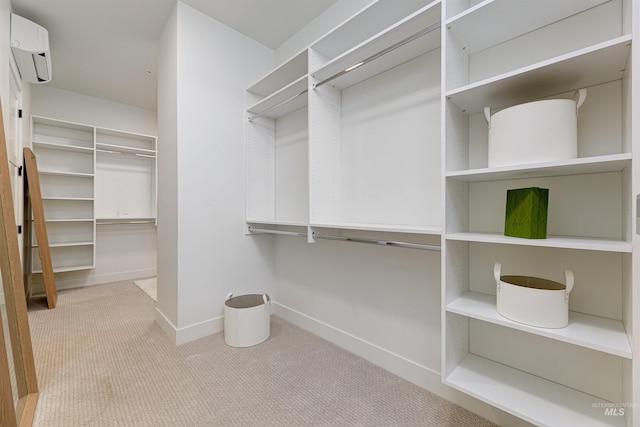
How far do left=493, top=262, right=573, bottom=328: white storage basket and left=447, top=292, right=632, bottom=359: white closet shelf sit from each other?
23mm

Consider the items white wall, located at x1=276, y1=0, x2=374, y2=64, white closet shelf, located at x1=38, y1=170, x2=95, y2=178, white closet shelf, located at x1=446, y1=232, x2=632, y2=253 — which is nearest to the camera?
white closet shelf, located at x1=446, y1=232, x2=632, y2=253

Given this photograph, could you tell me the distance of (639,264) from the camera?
771 millimetres

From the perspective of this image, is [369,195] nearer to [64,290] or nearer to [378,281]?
[378,281]

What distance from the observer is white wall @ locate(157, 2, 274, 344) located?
84.0 inches

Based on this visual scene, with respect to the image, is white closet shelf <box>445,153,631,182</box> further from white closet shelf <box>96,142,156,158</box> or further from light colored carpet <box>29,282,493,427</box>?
white closet shelf <box>96,142,156,158</box>

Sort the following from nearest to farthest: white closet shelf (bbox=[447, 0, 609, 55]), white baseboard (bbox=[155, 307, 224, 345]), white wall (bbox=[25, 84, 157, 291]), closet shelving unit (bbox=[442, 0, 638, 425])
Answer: closet shelving unit (bbox=[442, 0, 638, 425])
white closet shelf (bbox=[447, 0, 609, 55])
white baseboard (bbox=[155, 307, 224, 345])
white wall (bbox=[25, 84, 157, 291])

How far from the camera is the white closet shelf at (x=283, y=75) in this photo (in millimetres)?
2047

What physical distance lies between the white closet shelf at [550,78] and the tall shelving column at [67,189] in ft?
14.1

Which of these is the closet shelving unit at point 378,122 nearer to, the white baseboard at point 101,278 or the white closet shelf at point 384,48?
the white closet shelf at point 384,48

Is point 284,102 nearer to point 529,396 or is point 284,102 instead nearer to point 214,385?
point 214,385

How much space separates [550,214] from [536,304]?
439 mm

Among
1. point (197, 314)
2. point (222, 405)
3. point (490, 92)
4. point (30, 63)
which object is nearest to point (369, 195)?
point (490, 92)

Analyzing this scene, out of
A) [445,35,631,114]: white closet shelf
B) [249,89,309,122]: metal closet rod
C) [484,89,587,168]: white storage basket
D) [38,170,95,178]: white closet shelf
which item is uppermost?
[249,89,309,122]: metal closet rod

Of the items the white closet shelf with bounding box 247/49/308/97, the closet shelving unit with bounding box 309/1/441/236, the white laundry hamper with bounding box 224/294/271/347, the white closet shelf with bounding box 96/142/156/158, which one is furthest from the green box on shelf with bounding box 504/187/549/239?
the white closet shelf with bounding box 96/142/156/158
